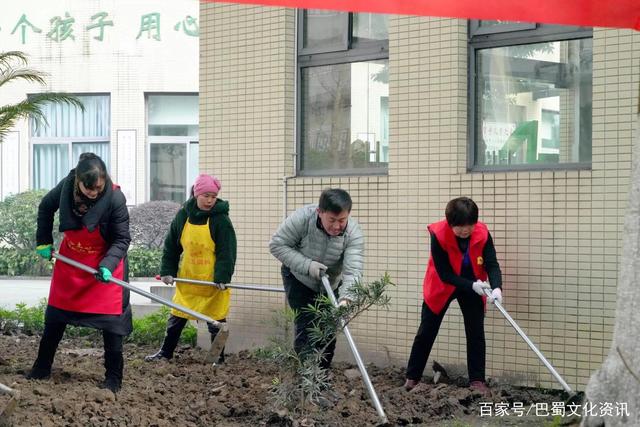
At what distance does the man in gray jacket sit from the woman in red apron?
110 centimetres

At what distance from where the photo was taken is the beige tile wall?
7500 mm

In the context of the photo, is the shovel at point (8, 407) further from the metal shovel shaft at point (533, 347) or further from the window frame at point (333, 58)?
the window frame at point (333, 58)

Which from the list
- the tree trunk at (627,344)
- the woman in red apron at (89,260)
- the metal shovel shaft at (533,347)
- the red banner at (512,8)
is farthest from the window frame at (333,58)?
the tree trunk at (627,344)

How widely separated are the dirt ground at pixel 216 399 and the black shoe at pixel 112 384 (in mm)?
75

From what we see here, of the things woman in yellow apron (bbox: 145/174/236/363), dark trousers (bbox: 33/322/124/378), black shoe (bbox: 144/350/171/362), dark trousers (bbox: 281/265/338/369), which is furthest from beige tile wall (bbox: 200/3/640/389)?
dark trousers (bbox: 33/322/124/378)

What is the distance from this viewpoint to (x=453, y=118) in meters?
8.24

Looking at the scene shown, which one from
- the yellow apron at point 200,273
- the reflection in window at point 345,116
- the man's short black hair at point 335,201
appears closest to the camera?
the man's short black hair at point 335,201

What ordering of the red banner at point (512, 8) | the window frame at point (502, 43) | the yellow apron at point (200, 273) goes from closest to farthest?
the red banner at point (512, 8) → the window frame at point (502, 43) → the yellow apron at point (200, 273)

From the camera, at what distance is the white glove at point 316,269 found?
701 centimetres

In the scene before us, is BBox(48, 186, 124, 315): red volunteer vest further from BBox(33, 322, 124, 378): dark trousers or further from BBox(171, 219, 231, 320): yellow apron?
BBox(171, 219, 231, 320): yellow apron

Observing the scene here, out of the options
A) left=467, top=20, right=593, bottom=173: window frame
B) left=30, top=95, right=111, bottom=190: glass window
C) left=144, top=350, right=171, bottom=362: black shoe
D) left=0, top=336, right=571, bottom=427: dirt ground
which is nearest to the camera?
left=0, top=336, right=571, bottom=427: dirt ground

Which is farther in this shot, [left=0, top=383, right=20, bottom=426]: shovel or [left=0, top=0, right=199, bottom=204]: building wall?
[left=0, top=0, right=199, bottom=204]: building wall

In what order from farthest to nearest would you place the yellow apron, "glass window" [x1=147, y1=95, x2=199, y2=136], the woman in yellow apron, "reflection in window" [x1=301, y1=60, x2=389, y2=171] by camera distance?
"glass window" [x1=147, y1=95, x2=199, y2=136] → "reflection in window" [x1=301, y1=60, x2=389, y2=171] → the yellow apron → the woman in yellow apron

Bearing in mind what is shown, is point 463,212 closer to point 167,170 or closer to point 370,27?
point 370,27
